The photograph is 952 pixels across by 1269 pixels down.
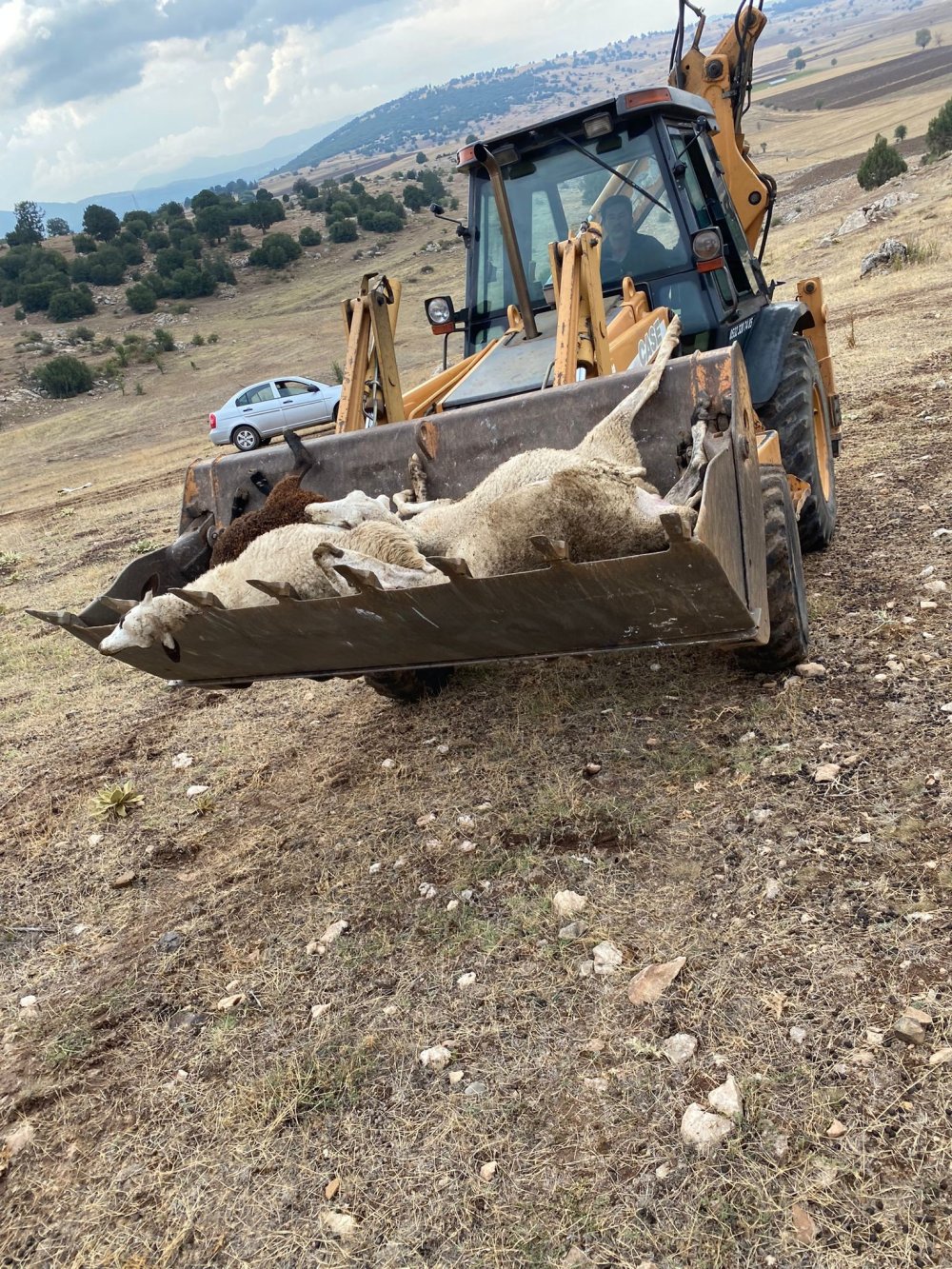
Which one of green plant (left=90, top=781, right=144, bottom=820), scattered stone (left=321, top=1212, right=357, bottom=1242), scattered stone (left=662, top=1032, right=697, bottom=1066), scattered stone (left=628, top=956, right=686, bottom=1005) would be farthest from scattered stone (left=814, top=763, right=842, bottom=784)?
green plant (left=90, top=781, right=144, bottom=820)

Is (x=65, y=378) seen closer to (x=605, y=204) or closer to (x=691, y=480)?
(x=605, y=204)

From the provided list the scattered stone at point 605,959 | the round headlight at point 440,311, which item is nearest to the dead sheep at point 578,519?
the scattered stone at point 605,959

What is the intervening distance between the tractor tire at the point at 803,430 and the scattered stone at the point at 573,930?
315cm

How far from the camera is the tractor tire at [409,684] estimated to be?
494cm

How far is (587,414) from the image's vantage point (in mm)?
3980

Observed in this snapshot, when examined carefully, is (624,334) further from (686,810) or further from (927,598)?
(686,810)

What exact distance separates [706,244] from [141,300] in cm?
4387

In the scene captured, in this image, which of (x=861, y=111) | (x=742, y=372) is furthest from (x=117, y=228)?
(x=742, y=372)

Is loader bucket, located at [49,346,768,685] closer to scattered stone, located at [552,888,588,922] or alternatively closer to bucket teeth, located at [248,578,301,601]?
bucket teeth, located at [248,578,301,601]

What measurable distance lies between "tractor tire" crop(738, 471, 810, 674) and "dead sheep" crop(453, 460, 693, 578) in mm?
694

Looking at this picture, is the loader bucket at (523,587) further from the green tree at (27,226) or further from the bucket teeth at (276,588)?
the green tree at (27,226)

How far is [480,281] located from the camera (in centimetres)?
594

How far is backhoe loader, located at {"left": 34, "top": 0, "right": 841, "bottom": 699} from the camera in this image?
3.17m

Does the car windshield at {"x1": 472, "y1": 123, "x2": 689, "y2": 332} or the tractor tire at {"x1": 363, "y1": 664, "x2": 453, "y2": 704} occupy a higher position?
the car windshield at {"x1": 472, "y1": 123, "x2": 689, "y2": 332}
